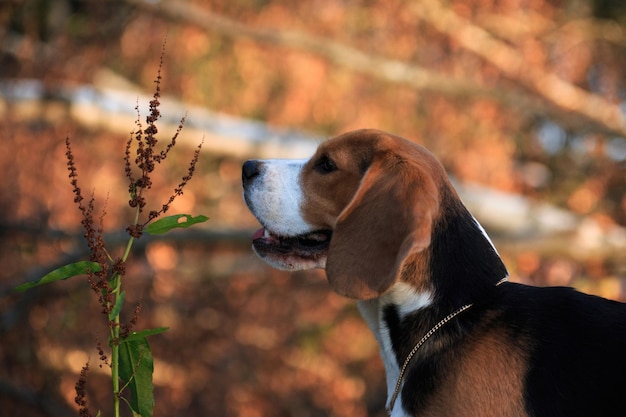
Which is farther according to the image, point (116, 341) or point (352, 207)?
point (352, 207)

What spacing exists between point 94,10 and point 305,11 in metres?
3.25

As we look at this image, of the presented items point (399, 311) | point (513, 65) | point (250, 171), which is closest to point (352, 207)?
point (399, 311)

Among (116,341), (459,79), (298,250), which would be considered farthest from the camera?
(459,79)

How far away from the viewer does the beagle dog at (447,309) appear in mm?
3299

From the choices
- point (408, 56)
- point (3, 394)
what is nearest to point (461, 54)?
point (408, 56)

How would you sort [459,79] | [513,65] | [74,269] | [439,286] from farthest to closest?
[513,65] → [459,79] → [439,286] → [74,269]

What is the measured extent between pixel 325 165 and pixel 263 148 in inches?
268

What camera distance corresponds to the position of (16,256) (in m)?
10.6

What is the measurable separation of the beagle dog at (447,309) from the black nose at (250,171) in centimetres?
29

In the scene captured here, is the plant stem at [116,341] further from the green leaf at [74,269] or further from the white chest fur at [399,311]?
the white chest fur at [399,311]

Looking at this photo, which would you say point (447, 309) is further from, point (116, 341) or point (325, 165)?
point (116, 341)

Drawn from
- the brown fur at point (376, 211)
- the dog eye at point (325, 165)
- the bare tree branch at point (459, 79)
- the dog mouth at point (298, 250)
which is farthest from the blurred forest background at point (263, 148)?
the brown fur at point (376, 211)

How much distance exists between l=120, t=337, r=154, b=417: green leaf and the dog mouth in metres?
0.91

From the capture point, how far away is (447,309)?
358cm
